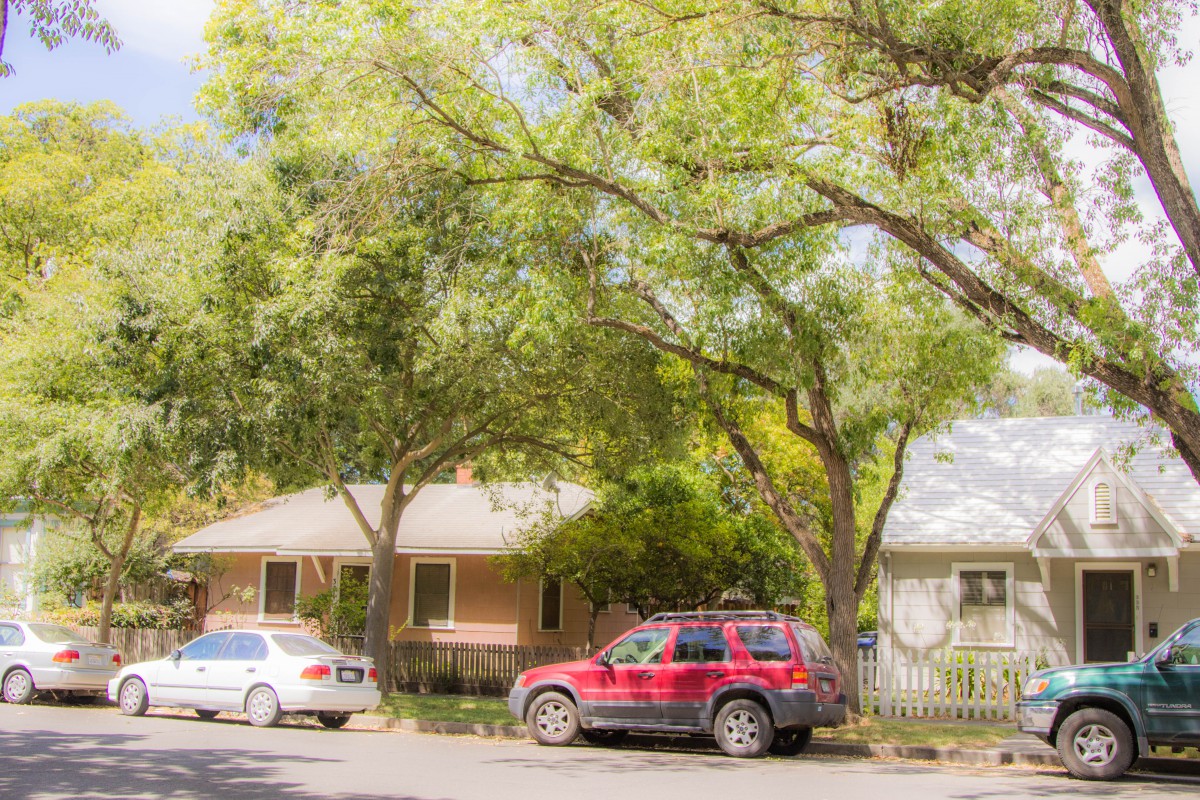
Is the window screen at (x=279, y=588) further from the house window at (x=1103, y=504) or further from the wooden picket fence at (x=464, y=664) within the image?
the house window at (x=1103, y=504)

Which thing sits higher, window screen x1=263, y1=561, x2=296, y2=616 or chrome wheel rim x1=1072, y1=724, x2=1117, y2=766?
window screen x1=263, y1=561, x2=296, y2=616

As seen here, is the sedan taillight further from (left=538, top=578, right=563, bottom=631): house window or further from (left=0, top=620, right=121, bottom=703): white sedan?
(left=538, top=578, right=563, bottom=631): house window

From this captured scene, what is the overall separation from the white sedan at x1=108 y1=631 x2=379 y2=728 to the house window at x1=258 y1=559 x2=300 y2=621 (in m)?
10.9

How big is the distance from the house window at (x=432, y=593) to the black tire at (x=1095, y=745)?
16.1 meters

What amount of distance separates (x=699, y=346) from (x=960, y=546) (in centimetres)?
710

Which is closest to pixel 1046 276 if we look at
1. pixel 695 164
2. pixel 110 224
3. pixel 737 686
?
pixel 695 164

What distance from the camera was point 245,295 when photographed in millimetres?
16844

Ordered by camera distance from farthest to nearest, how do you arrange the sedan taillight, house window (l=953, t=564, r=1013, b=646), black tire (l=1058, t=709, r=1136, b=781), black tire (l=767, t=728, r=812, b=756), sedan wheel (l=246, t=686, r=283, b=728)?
house window (l=953, t=564, r=1013, b=646), sedan wheel (l=246, t=686, r=283, b=728), the sedan taillight, black tire (l=767, t=728, r=812, b=756), black tire (l=1058, t=709, r=1136, b=781)

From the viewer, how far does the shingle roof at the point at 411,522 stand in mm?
25078

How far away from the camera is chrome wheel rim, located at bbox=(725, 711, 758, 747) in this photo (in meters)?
13.7

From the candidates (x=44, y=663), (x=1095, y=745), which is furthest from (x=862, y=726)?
(x=44, y=663)

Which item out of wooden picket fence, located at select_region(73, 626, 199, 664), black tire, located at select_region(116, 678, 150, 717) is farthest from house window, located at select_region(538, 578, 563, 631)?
black tire, located at select_region(116, 678, 150, 717)

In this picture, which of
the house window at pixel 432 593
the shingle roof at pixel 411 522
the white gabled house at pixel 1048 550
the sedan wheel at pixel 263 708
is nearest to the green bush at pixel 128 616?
the shingle roof at pixel 411 522

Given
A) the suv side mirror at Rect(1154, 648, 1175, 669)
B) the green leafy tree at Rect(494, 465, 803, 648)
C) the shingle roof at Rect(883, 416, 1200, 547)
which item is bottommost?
the suv side mirror at Rect(1154, 648, 1175, 669)
